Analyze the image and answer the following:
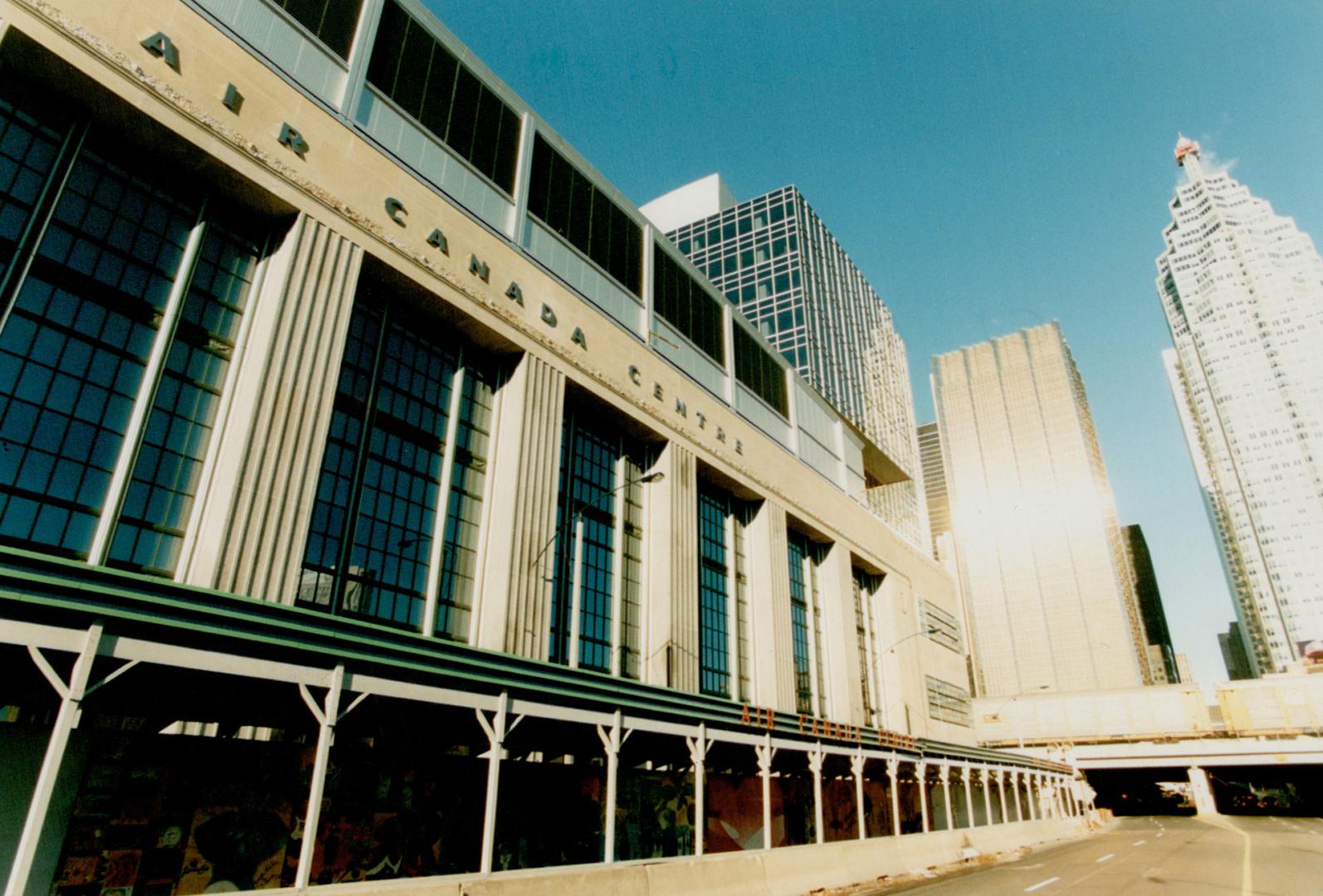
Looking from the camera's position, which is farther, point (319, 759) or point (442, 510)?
point (442, 510)

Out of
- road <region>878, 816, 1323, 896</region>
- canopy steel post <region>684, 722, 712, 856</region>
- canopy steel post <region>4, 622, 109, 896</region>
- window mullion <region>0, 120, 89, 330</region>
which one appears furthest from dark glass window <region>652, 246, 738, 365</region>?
canopy steel post <region>4, 622, 109, 896</region>

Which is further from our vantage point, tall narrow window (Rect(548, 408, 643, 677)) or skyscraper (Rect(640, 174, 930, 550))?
skyscraper (Rect(640, 174, 930, 550))

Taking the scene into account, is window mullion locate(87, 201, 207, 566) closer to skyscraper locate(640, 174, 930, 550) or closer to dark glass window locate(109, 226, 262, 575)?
dark glass window locate(109, 226, 262, 575)

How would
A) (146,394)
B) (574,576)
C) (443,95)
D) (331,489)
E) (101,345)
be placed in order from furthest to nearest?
1. (574,576)
2. (443,95)
3. (331,489)
4. (146,394)
5. (101,345)

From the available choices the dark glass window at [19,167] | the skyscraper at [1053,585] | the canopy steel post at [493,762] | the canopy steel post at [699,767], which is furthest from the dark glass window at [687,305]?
the skyscraper at [1053,585]

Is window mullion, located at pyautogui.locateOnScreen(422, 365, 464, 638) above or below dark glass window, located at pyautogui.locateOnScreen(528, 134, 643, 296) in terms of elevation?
below

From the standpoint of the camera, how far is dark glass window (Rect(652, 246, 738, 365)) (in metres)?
30.9

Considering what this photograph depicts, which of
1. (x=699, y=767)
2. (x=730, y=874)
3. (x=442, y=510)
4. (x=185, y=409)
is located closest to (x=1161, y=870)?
(x=730, y=874)

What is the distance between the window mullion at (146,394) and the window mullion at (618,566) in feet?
40.9

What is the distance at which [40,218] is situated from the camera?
1346cm

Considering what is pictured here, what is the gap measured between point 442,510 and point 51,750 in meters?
11.2

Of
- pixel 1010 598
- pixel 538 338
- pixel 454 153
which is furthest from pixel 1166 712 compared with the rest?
pixel 1010 598

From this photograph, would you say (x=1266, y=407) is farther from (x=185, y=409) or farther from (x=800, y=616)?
(x=185, y=409)

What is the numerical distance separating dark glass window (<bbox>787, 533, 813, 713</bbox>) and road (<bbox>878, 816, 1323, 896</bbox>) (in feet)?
33.3
